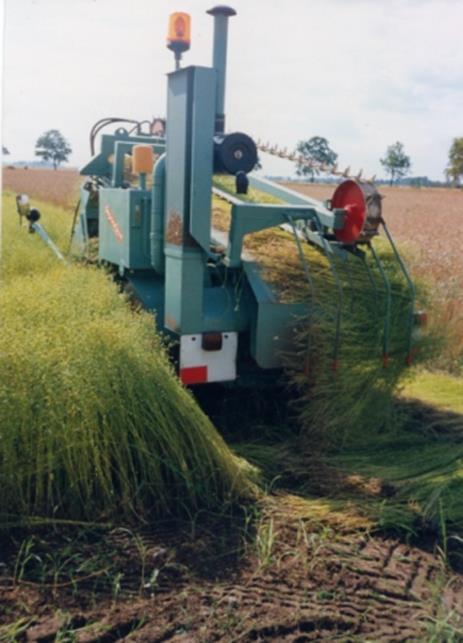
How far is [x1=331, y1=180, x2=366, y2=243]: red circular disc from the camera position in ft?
12.2

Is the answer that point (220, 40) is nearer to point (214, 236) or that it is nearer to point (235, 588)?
point (214, 236)

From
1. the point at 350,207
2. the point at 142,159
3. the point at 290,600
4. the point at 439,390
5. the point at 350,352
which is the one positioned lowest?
the point at 439,390

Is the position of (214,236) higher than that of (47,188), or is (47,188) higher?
(214,236)

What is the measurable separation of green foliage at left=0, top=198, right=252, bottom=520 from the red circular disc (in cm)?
125

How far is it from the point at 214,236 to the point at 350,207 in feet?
2.69

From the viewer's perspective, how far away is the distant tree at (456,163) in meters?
46.8

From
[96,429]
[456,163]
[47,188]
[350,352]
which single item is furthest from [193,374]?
[456,163]

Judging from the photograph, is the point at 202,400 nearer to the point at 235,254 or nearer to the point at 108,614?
the point at 235,254

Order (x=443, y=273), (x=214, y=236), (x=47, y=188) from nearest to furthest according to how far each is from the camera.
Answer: (x=214, y=236)
(x=443, y=273)
(x=47, y=188)

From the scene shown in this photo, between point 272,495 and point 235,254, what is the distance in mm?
1256

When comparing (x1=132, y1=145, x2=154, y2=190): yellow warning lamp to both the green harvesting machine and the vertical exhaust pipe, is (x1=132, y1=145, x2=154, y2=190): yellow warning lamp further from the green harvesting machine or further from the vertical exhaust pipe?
the vertical exhaust pipe

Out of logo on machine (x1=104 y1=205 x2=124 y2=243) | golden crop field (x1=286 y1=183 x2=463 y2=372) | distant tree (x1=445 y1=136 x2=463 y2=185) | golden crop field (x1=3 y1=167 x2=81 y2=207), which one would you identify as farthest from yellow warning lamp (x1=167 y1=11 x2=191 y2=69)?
distant tree (x1=445 y1=136 x2=463 y2=185)

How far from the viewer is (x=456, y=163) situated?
4700cm

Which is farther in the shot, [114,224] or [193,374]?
[114,224]
